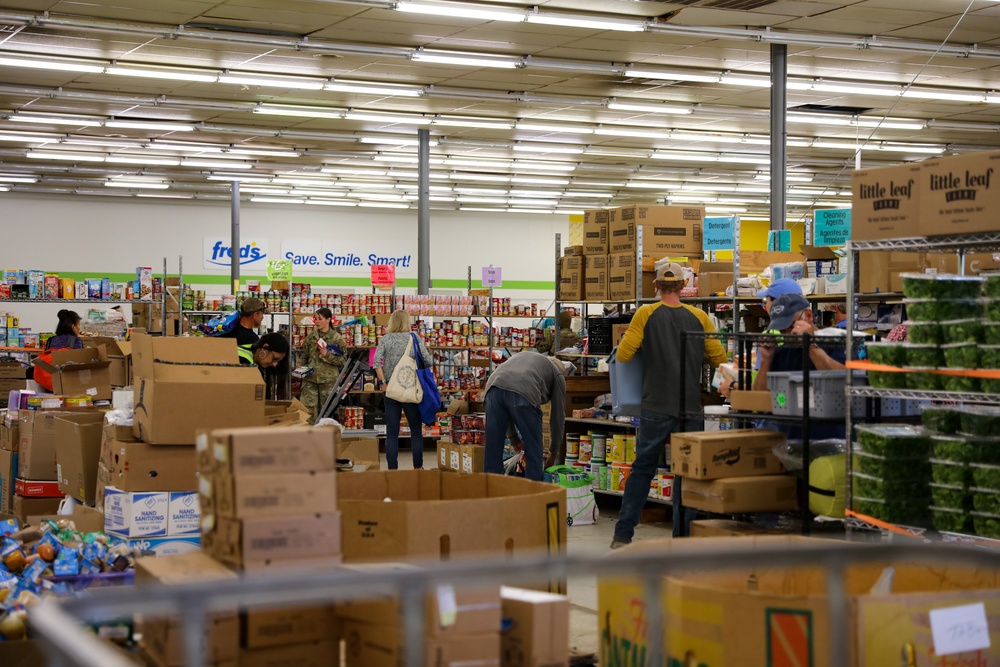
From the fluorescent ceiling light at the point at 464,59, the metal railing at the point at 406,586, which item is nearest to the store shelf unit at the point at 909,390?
the metal railing at the point at 406,586

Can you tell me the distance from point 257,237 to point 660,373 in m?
16.9

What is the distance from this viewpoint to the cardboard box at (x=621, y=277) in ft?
28.8

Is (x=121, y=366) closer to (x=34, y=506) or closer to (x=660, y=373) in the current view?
(x=34, y=506)

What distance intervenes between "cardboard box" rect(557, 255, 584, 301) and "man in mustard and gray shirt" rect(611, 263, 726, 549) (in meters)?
2.44

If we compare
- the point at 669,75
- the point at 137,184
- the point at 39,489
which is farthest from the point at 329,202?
the point at 39,489

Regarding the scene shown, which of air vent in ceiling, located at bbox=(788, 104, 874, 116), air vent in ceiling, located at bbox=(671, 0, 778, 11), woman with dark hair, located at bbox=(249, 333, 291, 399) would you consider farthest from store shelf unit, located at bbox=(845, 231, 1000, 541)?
air vent in ceiling, located at bbox=(788, 104, 874, 116)

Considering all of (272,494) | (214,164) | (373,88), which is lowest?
(272,494)

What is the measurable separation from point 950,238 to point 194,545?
3494 millimetres

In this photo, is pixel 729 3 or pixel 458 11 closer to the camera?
pixel 729 3

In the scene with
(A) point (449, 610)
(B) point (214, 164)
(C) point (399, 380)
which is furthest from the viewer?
(B) point (214, 164)

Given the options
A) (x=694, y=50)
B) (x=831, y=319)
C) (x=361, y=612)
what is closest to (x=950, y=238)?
(x=361, y=612)

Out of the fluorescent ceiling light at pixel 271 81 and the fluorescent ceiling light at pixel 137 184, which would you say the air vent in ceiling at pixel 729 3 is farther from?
the fluorescent ceiling light at pixel 137 184

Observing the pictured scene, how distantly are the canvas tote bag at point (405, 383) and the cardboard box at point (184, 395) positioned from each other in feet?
15.7

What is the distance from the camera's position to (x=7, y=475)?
23.0 ft
